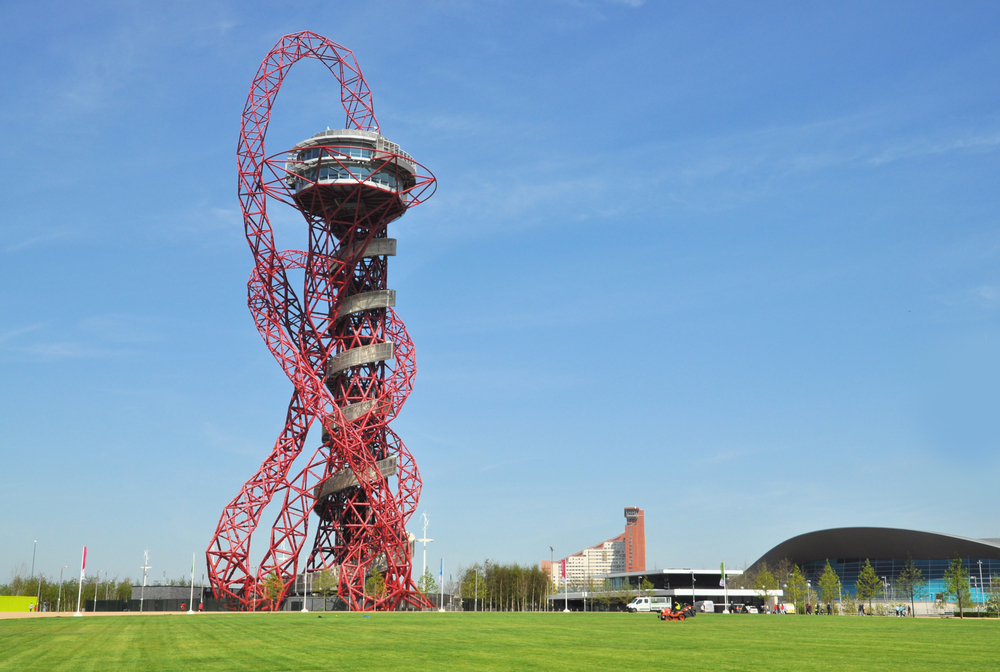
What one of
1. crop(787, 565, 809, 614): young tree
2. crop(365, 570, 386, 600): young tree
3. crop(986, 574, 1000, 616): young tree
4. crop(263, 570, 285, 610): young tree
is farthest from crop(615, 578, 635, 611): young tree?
crop(263, 570, 285, 610): young tree

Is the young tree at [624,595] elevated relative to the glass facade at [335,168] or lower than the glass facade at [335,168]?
lower

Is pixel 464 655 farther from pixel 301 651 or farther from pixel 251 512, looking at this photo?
pixel 251 512

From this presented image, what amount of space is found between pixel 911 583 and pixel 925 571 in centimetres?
1887

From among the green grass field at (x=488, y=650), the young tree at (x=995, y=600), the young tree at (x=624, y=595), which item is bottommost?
Answer: the young tree at (x=624, y=595)

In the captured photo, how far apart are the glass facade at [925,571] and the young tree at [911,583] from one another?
1582 millimetres

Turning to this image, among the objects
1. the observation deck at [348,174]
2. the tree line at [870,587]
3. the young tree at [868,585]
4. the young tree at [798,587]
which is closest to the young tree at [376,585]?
the observation deck at [348,174]

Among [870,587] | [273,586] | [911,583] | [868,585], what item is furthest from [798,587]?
[273,586]

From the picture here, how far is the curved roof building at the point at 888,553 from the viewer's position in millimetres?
97400

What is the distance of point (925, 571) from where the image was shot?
331ft

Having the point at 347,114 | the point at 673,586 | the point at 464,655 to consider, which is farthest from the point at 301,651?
the point at 673,586

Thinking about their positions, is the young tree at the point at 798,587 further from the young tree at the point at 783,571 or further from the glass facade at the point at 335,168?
the glass facade at the point at 335,168

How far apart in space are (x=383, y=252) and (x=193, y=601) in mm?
29747

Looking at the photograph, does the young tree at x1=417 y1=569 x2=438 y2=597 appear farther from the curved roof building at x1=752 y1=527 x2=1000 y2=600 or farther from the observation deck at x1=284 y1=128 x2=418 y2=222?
the curved roof building at x1=752 y1=527 x2=1000 y2=600

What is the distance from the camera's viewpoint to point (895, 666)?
17000 millimetres
